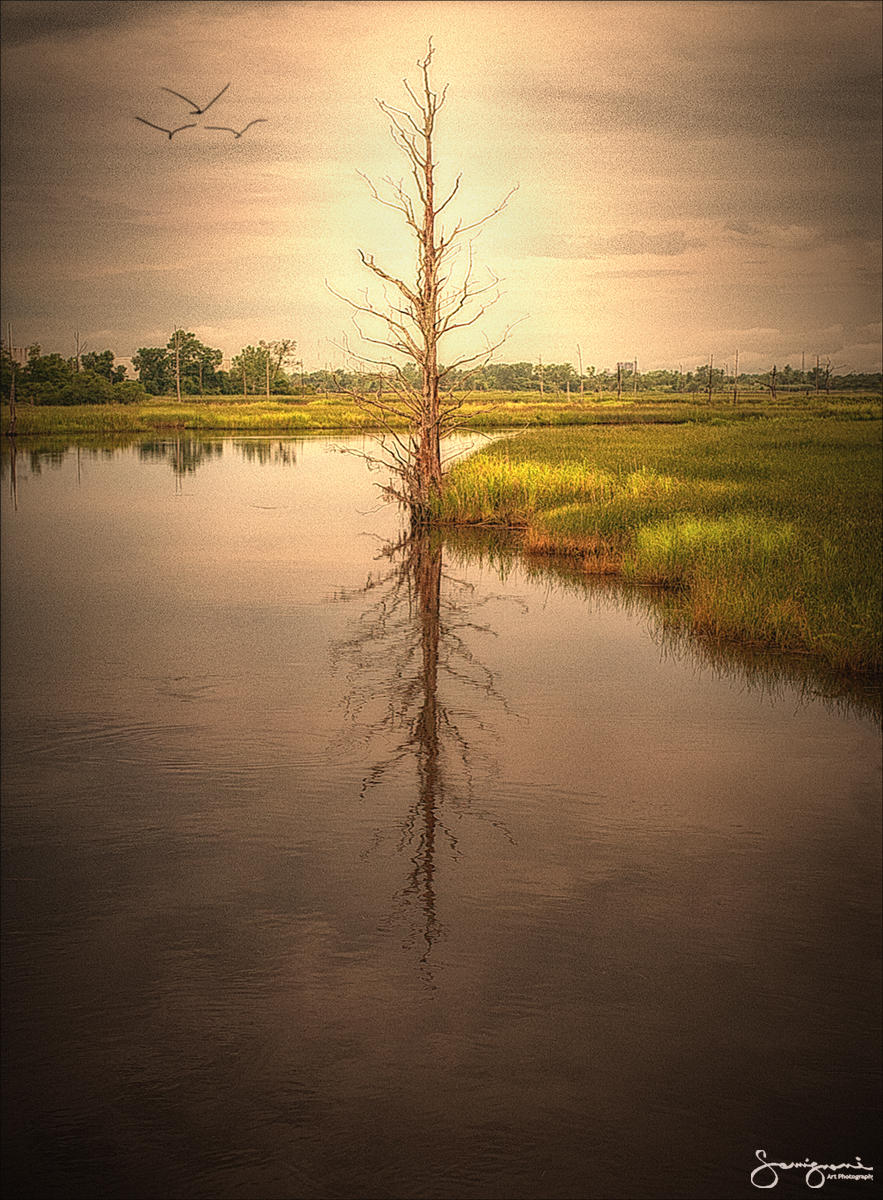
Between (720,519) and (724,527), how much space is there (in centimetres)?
164

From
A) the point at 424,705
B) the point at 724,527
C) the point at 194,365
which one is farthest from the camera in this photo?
the point at 194,365

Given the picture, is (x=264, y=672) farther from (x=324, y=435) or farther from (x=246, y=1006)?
(x=324, y=435)

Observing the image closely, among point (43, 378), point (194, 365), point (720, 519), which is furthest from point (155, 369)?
point (720, 519)

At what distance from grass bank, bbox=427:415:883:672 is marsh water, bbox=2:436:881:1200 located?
2.84ft

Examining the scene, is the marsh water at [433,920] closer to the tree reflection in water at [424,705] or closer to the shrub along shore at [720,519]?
the tree reflection in water at [424,705]

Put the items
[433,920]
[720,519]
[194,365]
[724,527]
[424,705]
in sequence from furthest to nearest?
[194,365] < [720,519] < [724,527] < [424,705] < [433,920]

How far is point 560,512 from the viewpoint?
69.4 ft
